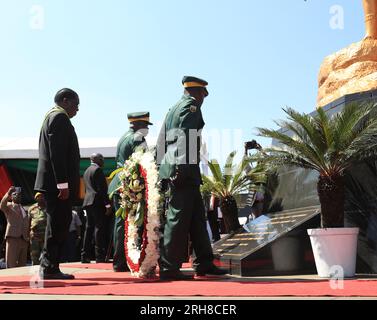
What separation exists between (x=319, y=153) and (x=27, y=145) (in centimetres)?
1076

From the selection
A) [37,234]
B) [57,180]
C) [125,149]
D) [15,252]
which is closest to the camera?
[57,180]

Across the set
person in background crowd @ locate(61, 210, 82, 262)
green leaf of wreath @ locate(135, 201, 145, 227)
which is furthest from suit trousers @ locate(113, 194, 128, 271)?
person in background crowd @ locate(61, 210, 82, 262)

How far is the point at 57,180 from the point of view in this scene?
22.0ft

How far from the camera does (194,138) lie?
6.83m

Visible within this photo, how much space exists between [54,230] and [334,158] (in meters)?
3.69

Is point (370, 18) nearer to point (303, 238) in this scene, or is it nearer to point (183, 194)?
point (303, 238)

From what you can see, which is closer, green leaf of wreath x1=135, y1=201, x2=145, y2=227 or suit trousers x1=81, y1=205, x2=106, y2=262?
green leaf of wreath x1=135, y1=201, x2=145, y2=227

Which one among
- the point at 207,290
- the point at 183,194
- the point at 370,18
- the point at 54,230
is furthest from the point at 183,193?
the point at 370,18

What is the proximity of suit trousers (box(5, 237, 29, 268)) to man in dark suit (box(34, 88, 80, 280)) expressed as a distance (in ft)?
22.3

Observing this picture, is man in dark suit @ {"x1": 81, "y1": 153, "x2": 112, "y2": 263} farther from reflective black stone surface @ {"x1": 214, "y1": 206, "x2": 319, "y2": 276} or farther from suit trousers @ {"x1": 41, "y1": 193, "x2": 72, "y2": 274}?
suit trousers @ {"x1": 41, "y1": 193, "x2": 72, "y2": 274}

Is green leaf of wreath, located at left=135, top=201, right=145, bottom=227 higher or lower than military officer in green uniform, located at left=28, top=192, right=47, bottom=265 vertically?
higher

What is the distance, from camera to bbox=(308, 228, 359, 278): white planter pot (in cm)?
707

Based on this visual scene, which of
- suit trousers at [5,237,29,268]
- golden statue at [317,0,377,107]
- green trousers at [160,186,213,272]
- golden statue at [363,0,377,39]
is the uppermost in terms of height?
golden statue at [363,0,377,39]
